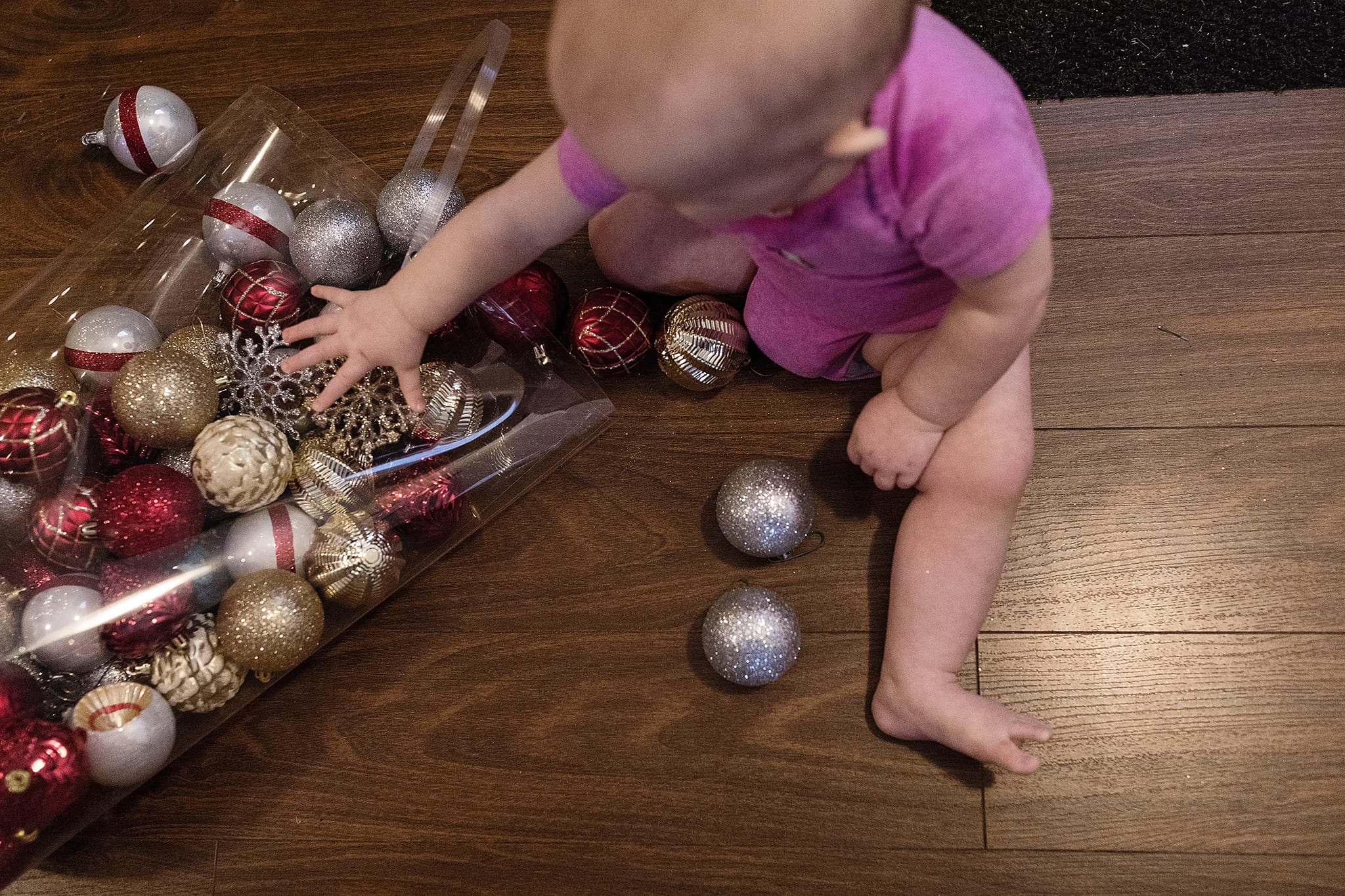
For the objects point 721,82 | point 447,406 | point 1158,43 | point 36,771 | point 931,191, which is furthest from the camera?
point 1158,43

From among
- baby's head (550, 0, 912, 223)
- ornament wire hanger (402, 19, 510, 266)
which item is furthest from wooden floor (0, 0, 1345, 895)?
baby's head (550, 0, 912, 223)

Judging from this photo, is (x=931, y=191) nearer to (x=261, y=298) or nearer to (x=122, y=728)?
(x=261, y=298)

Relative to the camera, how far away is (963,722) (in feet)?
2.46

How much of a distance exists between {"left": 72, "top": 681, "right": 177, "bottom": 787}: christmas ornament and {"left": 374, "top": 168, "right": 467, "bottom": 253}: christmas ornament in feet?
1.33

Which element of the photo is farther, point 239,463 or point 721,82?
point 239,463

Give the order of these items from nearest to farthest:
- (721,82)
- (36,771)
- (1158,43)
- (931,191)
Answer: (721,82), (931,191), (36,771), (1158,43)

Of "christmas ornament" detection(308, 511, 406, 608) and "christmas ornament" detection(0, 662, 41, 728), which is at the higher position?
"christmas ornament" detection(0, 662, 41, 728)

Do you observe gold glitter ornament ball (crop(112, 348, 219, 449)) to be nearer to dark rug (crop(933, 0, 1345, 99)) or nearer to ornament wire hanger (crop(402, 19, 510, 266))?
ornament wire hanger (crop(402, 19, 510, 266))

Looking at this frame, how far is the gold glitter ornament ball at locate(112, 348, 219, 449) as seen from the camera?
754 millimetres

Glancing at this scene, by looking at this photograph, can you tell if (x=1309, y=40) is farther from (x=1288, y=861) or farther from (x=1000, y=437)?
(x=1288, y=861)

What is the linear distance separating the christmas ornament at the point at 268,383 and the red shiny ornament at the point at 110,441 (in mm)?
72

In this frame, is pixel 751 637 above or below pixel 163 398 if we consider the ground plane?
below

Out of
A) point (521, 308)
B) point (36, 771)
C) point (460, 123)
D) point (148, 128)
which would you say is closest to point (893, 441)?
point (521, 308)

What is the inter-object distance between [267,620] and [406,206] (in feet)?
1.15
